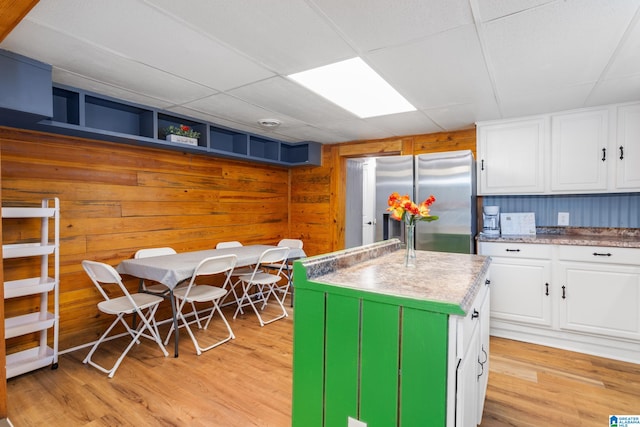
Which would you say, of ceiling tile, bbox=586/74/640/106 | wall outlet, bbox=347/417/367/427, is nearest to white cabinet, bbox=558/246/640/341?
ceiling tile, bbox=586/74/640/106

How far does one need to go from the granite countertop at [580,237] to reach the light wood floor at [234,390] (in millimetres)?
974

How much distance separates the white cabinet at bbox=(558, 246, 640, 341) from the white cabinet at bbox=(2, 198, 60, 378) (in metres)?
4.19

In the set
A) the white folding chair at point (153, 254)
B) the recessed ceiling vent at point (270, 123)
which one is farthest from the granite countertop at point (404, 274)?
the white folding chair at point (153, 254)

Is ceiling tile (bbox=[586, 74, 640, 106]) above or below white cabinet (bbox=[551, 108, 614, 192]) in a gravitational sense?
above

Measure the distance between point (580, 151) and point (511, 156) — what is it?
56 cm

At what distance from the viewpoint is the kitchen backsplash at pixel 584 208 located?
3107 mm

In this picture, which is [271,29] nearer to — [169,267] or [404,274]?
[404,274]

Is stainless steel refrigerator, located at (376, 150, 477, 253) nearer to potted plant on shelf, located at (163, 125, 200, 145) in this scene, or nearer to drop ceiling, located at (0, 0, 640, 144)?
drop ceiling, located at (0, 0, 640, 144)

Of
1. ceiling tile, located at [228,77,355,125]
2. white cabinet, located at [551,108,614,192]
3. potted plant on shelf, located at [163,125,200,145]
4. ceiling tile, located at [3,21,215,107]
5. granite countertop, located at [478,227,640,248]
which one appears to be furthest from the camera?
potted plant on shelf, located at [163,125,200,145]

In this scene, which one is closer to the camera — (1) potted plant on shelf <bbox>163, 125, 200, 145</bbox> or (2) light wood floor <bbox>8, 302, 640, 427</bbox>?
(2) light wood floor <bbox>8, 302, 640, 427</bbox>

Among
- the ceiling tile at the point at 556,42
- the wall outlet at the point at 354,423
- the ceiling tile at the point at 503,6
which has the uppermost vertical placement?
the ceiling tile at the point at 503,6

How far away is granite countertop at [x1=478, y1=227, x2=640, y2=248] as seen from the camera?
2.83m

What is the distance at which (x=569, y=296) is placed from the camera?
2928 mm

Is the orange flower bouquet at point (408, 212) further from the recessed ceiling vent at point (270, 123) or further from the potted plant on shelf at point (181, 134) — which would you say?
the potted plant on shelf at point (181, 134)
